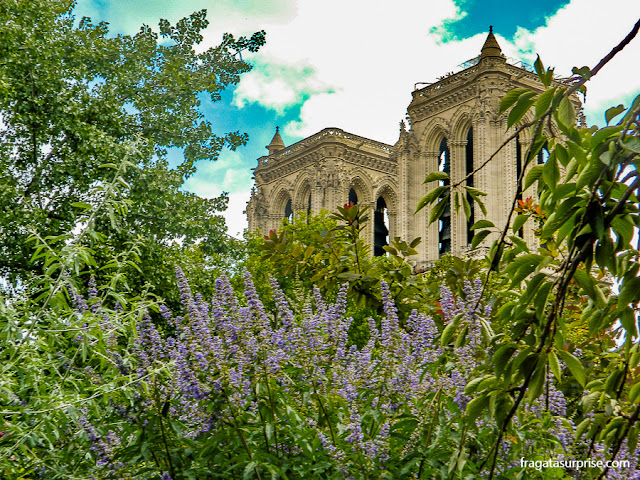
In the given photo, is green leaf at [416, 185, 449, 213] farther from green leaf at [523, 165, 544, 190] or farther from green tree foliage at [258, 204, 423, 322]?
green tree foliage at [258, 204, 423, 322]

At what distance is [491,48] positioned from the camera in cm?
5250

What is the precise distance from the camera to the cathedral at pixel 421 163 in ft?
166

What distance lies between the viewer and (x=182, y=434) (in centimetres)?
412

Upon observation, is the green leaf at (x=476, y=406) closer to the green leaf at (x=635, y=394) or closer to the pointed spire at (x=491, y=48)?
the green leaf at (x=635, y=394)

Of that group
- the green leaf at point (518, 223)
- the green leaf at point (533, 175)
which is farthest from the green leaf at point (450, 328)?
the green leaf at point (533, 175)

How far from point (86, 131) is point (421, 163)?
41.5m

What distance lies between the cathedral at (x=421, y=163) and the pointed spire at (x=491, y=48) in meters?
0.07

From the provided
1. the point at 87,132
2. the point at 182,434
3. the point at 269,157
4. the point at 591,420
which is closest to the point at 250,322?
the point at 182,434

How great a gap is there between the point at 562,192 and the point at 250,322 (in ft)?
8.26

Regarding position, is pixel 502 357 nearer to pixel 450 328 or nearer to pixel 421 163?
pixel 450 328

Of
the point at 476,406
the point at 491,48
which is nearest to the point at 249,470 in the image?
the point at 476,406

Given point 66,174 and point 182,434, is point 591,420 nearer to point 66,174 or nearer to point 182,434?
point 182,434

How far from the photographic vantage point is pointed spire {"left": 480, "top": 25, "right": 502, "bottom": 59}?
172 ft

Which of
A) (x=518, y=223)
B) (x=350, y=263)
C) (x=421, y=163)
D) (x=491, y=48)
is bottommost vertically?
(x=518, y=223)
